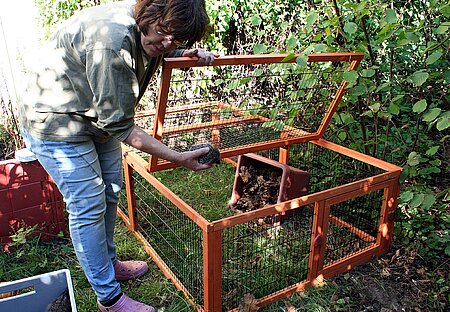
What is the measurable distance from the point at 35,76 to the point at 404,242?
237 cm

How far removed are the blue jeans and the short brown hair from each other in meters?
0.62

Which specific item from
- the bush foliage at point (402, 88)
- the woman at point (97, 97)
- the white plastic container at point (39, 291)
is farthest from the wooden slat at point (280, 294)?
the white plastic container at point (39, 291)

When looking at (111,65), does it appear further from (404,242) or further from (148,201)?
(404,242)

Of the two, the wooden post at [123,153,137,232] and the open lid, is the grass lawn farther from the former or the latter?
the open lid

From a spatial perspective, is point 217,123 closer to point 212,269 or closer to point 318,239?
point 318,239

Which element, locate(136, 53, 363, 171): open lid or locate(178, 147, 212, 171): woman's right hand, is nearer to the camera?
locate(178, 147, 212, 171): woman's right hand

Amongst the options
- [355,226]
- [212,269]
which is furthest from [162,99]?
[355,226]

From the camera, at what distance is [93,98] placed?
59.7 inches

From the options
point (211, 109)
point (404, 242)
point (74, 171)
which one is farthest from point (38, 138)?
point (404, 242)

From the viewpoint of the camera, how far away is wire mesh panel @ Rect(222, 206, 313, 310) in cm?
217

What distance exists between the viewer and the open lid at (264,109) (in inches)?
98.3

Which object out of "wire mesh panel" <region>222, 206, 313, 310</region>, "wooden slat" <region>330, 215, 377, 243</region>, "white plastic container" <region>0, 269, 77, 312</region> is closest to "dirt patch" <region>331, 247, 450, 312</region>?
"wooden slat" <region>330, 215, 377, 243</region>

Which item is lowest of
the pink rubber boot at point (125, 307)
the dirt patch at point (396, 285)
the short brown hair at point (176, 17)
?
the dirt patch at point (396, 285)

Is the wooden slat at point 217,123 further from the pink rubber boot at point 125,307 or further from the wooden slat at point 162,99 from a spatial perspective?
the pink rubber boot at point 125,307
